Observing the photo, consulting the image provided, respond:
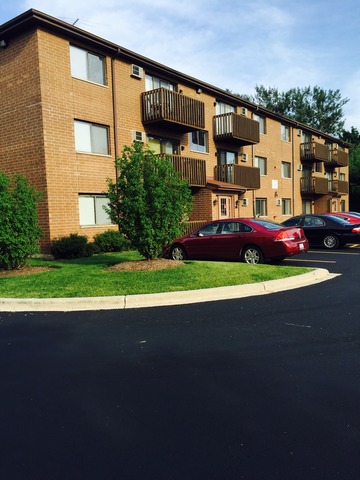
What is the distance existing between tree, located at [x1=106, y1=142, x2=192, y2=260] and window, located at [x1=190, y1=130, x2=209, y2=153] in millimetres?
11305

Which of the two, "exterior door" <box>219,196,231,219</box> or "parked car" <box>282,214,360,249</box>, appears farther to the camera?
"exterior door" <box>219,196,231,219</box>

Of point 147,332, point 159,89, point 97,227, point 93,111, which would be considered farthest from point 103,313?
point 159,89

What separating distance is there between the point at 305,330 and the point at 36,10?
13812 millimetres

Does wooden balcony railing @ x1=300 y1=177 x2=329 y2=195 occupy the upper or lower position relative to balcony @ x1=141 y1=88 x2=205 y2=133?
lower

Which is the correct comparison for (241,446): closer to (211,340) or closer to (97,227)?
(211,340)

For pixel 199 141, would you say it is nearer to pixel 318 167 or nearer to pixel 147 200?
pixel 147 200

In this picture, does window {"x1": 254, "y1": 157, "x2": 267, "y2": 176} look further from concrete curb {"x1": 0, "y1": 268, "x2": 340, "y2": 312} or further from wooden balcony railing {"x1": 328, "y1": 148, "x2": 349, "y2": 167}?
concrete curb {"x1": 0, "y1": 268, "x2": 340, "y2": 312}

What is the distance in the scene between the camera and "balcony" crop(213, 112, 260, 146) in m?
21.8

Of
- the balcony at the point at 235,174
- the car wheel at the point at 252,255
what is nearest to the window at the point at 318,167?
the balcony at the point at 235,174

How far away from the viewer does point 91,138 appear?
51.9 ft

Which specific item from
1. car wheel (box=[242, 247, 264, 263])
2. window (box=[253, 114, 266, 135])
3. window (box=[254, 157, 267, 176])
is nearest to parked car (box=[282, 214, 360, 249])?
car wheel (box=[242, 247, 264, 263])

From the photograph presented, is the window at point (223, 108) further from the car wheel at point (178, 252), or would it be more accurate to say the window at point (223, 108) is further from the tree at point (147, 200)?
the tree at point (147, 200)

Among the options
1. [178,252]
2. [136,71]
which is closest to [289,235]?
[178,252]

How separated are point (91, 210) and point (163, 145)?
5767 millimetres
